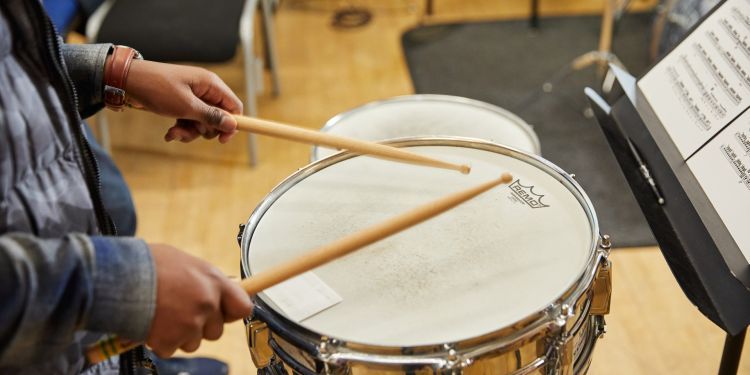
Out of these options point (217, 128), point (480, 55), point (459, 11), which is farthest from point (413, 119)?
point (459, 11)

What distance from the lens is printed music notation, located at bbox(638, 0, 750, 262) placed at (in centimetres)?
111

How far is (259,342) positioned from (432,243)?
280mm

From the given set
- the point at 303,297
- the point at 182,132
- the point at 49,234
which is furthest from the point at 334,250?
the point at 182,132

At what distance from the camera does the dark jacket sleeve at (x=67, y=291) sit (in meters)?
0.78

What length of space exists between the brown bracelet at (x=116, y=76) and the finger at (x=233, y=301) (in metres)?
0.47

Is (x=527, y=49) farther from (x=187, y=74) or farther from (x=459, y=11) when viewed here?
(x=187, y=74)

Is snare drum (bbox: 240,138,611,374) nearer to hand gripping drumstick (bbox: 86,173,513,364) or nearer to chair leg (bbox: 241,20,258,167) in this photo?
hand gripping drumstick (bbox: 86,173,513,364)

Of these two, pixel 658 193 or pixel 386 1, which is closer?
pixel 658 193

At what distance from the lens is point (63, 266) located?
804mm

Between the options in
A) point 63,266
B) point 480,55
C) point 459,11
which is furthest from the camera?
point 459,11

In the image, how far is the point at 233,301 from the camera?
89 cm

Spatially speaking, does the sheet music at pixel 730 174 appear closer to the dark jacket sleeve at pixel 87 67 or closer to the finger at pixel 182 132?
the finger at pixel 182 132

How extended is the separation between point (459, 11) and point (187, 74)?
8.29 ft

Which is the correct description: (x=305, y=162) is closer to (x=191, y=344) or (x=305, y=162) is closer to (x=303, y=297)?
(x=303, y=297)
